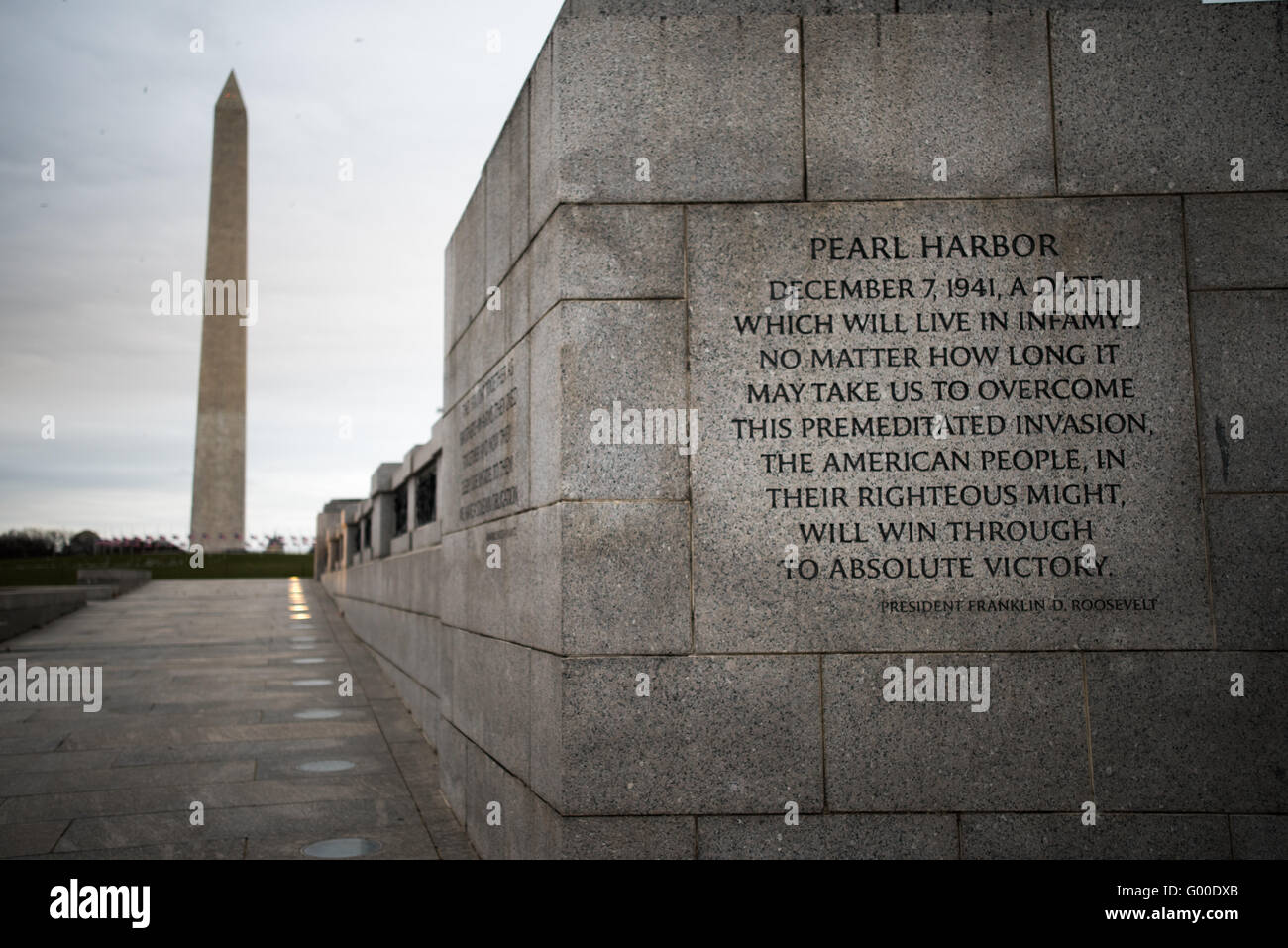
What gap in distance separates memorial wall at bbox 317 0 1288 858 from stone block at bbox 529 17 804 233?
2 cm

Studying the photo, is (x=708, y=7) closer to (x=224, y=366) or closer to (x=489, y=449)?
(x=489, y=449)

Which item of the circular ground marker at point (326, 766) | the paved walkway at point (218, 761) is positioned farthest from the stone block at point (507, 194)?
the circular ground marker at point (326, 766)

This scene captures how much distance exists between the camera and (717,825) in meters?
4.83

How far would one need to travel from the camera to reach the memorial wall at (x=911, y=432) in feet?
15.9

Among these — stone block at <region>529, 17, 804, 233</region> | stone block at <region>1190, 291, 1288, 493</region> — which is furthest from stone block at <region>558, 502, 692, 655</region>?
stone block at <region>1190, 291, 1288, 493</region>

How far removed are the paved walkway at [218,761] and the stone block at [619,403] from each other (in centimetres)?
302

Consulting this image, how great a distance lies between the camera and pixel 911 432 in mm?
5066

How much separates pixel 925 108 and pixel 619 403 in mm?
2230

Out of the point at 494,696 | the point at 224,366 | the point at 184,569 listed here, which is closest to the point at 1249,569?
the point at 494,696

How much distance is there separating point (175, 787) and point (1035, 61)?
775cm

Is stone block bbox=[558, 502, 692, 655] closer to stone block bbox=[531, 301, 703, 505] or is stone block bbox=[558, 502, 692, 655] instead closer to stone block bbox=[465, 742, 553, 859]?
stone block bbox=[531, 301, 703, 505]

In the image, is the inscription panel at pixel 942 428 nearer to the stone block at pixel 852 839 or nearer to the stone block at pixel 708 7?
the stone block at pixel 852 839
